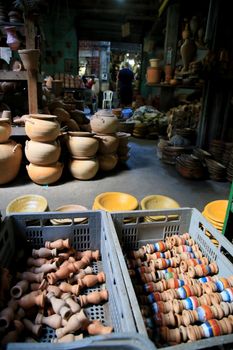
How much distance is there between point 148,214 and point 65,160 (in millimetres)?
2344

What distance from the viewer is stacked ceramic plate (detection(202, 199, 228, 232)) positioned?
5.75 ft

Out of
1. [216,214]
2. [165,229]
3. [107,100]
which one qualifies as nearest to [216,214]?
[216,214]

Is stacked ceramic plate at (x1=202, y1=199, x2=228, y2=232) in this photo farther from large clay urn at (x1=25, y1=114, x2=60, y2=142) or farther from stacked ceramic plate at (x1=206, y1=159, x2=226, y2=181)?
large clay urn at (x1=25, y1=114, x2=60, y2=142)

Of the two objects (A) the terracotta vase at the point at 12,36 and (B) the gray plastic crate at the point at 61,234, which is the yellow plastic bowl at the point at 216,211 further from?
(A) the terracotta vase at the point at 12,36

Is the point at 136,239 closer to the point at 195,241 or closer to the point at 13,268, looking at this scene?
the point at 195,241

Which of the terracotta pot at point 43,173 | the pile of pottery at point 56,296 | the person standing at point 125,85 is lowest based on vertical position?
the terracotta pot at point 43,173

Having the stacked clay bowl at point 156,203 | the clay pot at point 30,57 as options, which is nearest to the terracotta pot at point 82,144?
the clay pot at point 30,57

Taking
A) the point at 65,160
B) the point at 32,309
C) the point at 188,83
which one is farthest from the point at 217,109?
the point at 32,309

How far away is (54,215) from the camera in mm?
1319

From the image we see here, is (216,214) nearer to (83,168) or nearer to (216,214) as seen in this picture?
(216,214)

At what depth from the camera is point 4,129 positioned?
290 centimetres

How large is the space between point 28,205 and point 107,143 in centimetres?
190

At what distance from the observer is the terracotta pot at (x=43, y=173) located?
304cm

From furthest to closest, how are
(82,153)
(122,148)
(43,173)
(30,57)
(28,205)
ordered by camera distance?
(122,148), (82,153), (30,57), (43,173), (28,205)
